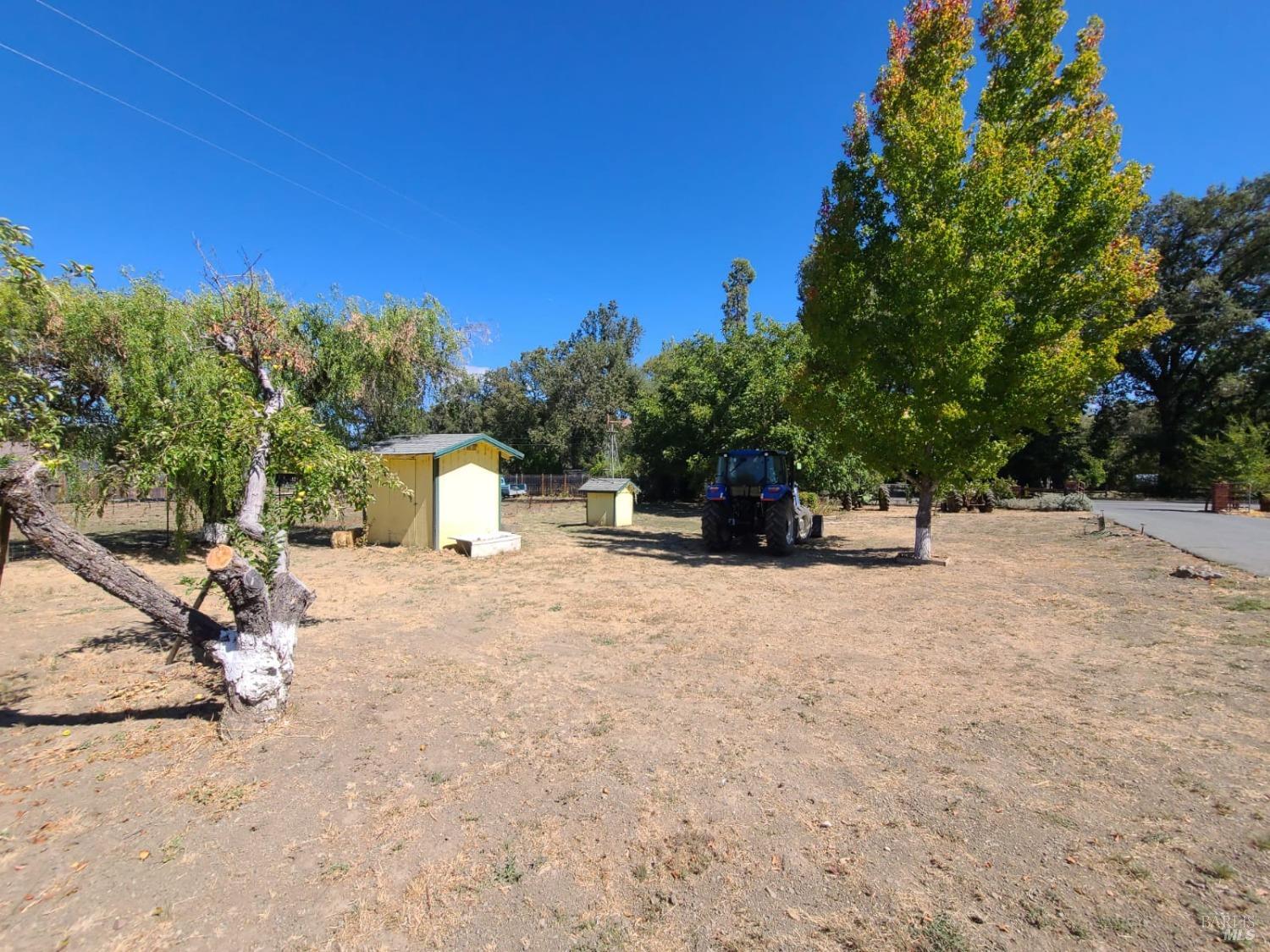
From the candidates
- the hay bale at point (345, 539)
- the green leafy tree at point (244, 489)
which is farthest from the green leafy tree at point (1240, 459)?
the green leafy tree at point (244, 489)

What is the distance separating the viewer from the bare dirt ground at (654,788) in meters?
2.48

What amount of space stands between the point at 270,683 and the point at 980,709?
18.6ft

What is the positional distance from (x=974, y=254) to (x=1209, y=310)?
126ft

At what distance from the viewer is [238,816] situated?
127 inches

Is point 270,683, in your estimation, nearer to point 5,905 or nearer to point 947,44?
point 5,905

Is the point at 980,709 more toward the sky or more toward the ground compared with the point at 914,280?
more toward the ground

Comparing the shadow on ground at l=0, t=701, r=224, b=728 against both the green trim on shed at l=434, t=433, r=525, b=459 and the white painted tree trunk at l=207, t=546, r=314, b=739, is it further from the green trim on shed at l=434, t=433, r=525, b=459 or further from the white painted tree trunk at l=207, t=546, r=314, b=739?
the green trim on shed at l=434, t=433, r=525, b=459

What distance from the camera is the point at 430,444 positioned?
14242 millimetres

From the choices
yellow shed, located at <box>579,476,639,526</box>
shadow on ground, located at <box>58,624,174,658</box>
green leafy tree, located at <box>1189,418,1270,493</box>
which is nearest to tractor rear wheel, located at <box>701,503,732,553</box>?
yellow shed, located at <box>579,476,639,526</box>

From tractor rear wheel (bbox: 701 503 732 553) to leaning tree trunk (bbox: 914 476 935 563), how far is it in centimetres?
423

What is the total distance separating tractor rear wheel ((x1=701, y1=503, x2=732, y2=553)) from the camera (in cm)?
→ 1396

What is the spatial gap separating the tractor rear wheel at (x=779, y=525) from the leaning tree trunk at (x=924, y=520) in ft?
8.95

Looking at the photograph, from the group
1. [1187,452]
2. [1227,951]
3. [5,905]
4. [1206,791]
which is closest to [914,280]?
[1206,791]

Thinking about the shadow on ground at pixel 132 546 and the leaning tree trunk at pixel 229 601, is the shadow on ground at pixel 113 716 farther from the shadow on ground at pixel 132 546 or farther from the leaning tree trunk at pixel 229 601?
the shadow on ground at pixel 132 546
